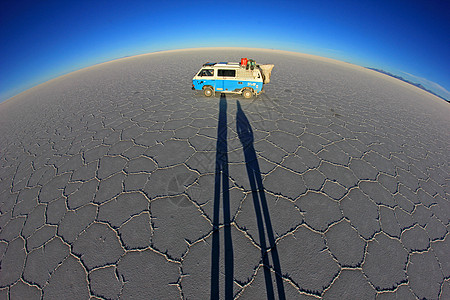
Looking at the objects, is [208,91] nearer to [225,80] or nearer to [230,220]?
[225,80]

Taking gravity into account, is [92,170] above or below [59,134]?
below

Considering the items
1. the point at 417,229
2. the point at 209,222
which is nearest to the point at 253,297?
the point at 209,222

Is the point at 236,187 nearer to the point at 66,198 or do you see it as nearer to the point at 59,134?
the point at 66,198

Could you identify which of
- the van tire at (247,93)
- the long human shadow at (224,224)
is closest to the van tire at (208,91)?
the van tire at (247,93)

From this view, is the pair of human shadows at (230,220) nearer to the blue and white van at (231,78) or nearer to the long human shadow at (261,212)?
the long human shadow at (261,212)

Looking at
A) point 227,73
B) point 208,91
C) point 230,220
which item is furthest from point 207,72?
point 230,220

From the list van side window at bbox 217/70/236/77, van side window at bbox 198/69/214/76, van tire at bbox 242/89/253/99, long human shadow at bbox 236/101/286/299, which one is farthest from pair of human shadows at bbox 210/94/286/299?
van side window at bbox 198/69/214/76
